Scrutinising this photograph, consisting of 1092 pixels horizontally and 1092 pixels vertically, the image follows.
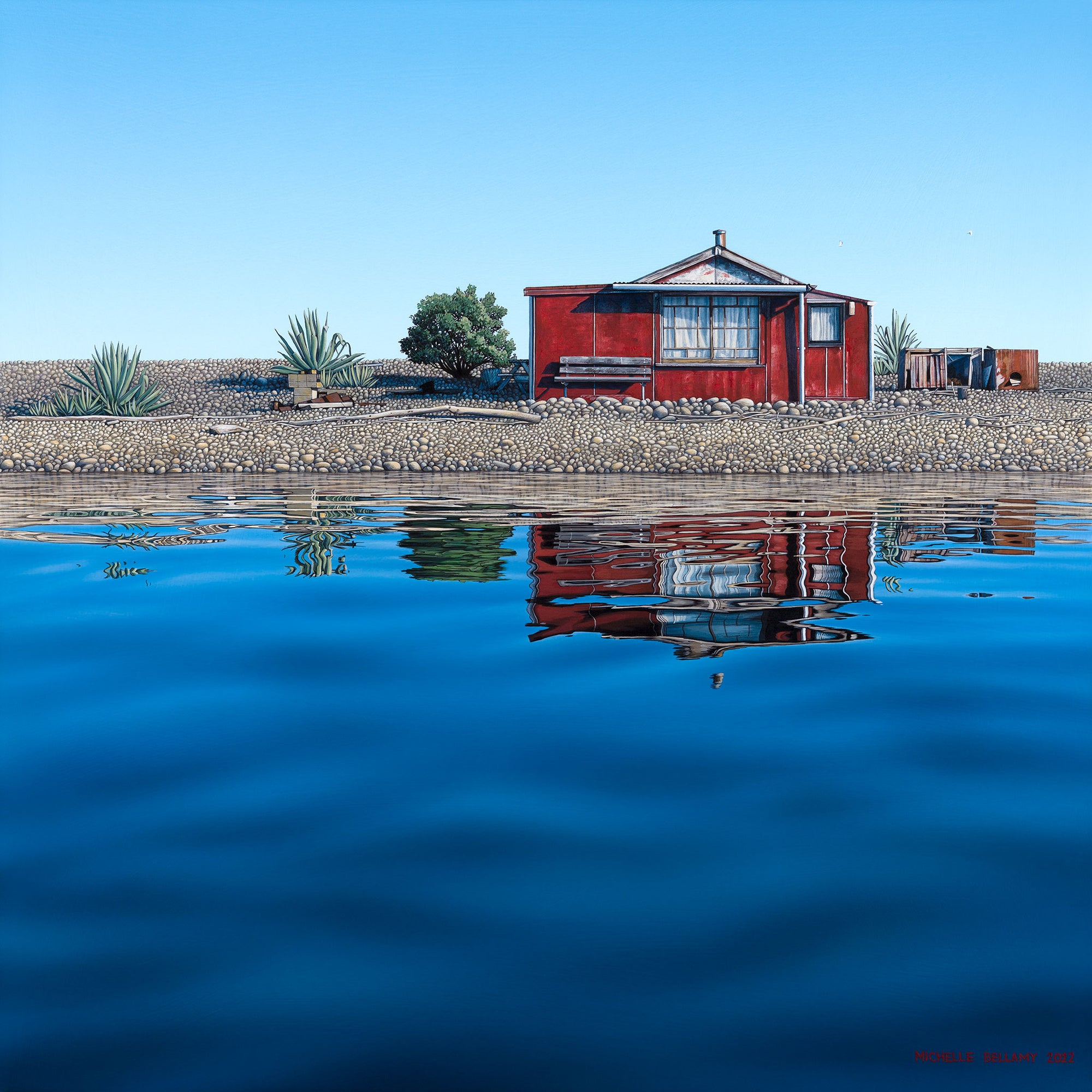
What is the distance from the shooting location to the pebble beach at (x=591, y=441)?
2098 cm

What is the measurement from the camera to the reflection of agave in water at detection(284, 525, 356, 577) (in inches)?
300

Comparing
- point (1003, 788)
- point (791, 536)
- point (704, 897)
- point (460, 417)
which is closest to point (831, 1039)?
point (704, 897)

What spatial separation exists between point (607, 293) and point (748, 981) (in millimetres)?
26692

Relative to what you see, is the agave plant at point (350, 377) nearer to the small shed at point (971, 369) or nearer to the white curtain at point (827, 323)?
the white curtain at point (827, 323)

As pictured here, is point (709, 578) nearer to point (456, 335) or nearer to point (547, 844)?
point (547, 844)

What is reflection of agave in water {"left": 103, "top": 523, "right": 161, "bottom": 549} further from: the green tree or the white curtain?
the green tree

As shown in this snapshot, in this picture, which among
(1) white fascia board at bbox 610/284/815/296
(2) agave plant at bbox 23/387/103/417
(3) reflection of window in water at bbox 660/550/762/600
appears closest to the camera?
(3) reflection of window in water at bbox 660/550/762/600

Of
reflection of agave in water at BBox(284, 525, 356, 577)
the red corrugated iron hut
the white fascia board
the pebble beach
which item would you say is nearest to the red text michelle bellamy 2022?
reflection of agave in water at BBox(284, 525, 356, 577)

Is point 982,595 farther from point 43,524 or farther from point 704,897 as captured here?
point 43,524

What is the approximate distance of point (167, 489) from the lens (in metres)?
16.9

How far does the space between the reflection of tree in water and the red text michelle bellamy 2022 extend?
5325 millimetres

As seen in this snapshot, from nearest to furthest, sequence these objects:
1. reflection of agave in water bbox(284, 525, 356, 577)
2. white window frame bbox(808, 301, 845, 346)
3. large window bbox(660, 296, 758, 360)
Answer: reflection of agave in water bbox(284, 525, 356, 577)
large window bbox(660, 296, 758, 360)
white window frame bbox(808, 301, 845, 346)

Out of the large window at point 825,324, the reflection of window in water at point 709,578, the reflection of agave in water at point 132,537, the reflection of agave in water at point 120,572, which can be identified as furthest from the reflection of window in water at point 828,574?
the large window at point 825,324

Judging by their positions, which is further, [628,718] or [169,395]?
[169,395]
